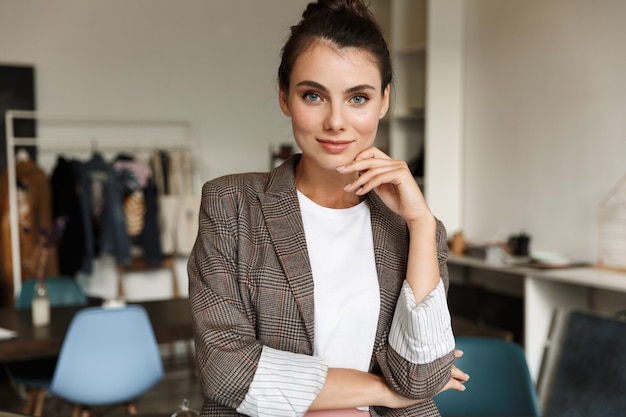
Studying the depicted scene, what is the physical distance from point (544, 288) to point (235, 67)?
137 inches

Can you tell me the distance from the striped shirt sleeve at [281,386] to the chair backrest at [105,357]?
2026 millimetres

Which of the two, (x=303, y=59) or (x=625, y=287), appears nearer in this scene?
(x=303, y=59)

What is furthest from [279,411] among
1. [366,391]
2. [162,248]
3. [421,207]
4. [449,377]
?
[162,248]

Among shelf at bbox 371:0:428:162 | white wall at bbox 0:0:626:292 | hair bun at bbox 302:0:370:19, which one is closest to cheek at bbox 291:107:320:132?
hair bun at bbox 302:0:370:19

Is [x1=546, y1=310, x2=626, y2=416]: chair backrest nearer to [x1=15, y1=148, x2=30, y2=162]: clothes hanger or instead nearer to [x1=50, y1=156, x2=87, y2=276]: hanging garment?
[x1=50, y1=156, x2=87, y2=276]: hanging garment

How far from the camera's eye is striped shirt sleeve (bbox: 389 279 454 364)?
1172 mm

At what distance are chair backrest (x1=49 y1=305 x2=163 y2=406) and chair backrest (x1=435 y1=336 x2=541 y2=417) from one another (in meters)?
1.53

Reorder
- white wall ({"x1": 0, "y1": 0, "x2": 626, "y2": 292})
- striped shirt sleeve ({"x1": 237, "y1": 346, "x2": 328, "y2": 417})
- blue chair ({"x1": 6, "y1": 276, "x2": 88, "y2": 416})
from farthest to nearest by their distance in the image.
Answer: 1. white wall ({"x1": 0, "y1": 0, "x2": 626, "y2": 292})
2. blue chair ({"x1": 6, "y1": 276, "x2": 88, "y2": 416})
3. striped shirt sleeve ({"x1": 237, "y1": 346, "x2": 328, "y2": 417})

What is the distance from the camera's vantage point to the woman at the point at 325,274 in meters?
1.18

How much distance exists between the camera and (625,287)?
303 centimetres

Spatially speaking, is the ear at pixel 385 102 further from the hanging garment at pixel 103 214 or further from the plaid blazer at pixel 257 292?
the hanging garment at pixel 103 214

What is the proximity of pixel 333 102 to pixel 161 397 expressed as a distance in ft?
13.2

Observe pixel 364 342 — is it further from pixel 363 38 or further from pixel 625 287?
pixel 625 287

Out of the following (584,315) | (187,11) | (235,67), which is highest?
(187,11)
